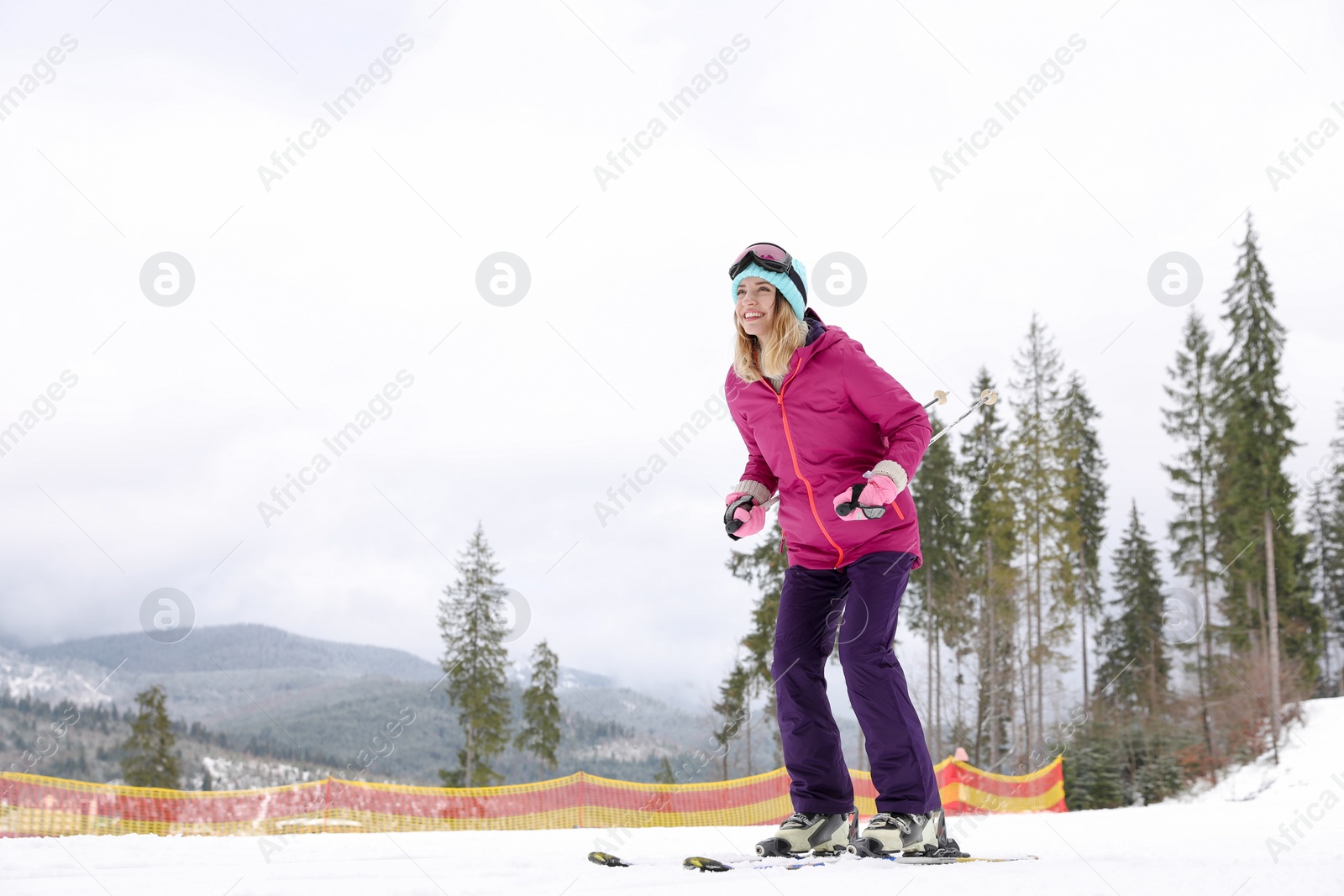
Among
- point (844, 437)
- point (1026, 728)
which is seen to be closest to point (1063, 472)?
point (1026, 728)

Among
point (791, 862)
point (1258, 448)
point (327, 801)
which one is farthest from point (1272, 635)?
point (791, 862)

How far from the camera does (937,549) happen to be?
2988 centimetres

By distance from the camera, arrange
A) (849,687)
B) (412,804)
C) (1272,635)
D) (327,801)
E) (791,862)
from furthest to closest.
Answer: (1272,635) < (412,804) < (327,801) < (849,687) < (791,862)

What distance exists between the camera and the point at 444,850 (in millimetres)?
A: 3373

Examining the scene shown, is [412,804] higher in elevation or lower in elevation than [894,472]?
lower

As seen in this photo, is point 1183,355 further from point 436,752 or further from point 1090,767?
point 436,752

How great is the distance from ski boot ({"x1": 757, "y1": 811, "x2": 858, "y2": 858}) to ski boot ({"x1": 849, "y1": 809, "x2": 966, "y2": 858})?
0.20 meters

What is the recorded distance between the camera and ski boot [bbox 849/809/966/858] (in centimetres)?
278

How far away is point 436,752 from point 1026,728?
12549 centimetres

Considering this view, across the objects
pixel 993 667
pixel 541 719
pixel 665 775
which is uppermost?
pixel 993 667

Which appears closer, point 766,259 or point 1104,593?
point 766,259

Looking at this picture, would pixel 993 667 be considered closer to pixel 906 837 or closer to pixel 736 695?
pixel 736 695

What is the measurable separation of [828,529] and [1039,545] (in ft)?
89.7

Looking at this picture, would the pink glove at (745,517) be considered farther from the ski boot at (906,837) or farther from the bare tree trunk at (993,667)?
the bare tree trunk at (993,667)
